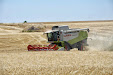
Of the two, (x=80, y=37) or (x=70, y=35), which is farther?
(x=80, y=37)

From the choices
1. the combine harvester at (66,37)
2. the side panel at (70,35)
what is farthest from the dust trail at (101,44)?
the side panel at (70,35)

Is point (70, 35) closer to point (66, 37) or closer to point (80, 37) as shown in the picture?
point (66, 37)

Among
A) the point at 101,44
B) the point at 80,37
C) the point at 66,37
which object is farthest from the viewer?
the point at 101,44

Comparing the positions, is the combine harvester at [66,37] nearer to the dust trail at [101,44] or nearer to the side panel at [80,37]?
the side panel at [80,37]

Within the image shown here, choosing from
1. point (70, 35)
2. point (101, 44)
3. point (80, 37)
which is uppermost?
point (70, 35)

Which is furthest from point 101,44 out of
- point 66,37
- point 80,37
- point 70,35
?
point 66,37

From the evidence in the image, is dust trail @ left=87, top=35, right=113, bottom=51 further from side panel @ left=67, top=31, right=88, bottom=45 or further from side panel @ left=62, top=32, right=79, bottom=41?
side panel @ left=62, top=32, right=79, bottom=41

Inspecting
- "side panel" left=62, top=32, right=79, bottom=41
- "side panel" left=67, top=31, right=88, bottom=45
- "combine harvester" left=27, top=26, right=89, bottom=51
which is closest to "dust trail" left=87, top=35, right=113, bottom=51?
"side panel" left=67, top=31, right=88, bottom=45

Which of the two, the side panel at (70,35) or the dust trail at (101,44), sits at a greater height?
the side panel at (70,35)

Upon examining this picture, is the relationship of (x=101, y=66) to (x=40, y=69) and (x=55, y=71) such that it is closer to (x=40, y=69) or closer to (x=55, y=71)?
(x=55, y=71)

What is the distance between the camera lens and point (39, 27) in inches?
1747

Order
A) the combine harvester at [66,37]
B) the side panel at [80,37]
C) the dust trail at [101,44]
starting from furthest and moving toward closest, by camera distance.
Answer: the dust trail at [101,44] → the side panel at [80,37] → the combine harvester at [66,37]

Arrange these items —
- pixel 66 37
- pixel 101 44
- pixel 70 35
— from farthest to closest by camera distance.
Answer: pixel 101 44
pixel 70 35
pixel 66 37

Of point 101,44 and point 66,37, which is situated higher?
point 66,37
